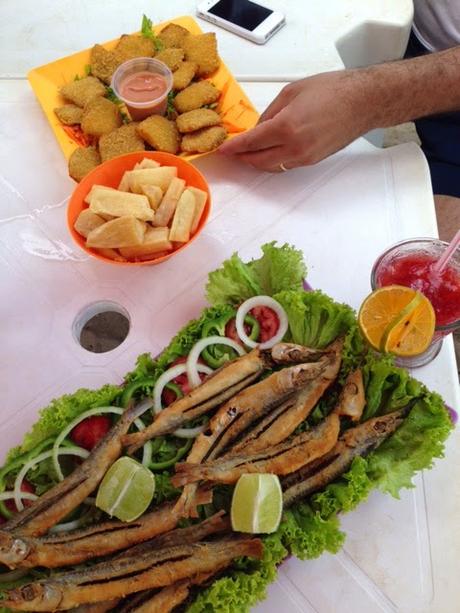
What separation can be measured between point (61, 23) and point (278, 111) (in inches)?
36.7

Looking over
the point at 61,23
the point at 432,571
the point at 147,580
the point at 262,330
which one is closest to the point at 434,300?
the point at 262,330

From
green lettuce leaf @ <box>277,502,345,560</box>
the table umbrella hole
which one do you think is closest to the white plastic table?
the table umbrella hole

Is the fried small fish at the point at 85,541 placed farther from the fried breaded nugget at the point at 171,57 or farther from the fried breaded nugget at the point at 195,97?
the fried breaded nugget at the point at 171,57

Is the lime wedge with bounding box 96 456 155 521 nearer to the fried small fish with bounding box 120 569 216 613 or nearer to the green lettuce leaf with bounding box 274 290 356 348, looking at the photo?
the fried small fish with bounding box 120 569 216 613

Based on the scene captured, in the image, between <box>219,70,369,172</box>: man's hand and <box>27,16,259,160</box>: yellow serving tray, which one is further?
<box>27,16,259,160</box>: yellow serving tray

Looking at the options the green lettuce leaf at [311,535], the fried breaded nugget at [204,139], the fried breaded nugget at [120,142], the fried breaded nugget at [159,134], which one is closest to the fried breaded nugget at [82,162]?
the fried breaded nugget at [120,142]

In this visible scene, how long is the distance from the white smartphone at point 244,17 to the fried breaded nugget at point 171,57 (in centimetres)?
25

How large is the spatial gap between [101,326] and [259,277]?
50 centimetres

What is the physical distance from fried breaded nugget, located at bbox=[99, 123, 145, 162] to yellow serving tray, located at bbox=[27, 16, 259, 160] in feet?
0.31

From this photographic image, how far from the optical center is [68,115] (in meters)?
1.71

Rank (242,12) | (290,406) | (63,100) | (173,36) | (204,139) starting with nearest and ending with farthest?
(290,406) → (204,139) → (63,100) → (173,36) → (242,12)

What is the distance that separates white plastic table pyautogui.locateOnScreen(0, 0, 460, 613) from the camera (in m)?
1.17

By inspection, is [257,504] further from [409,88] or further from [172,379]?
[409,88]

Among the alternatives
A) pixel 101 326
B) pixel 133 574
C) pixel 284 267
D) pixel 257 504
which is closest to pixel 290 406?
pixel 257 504
